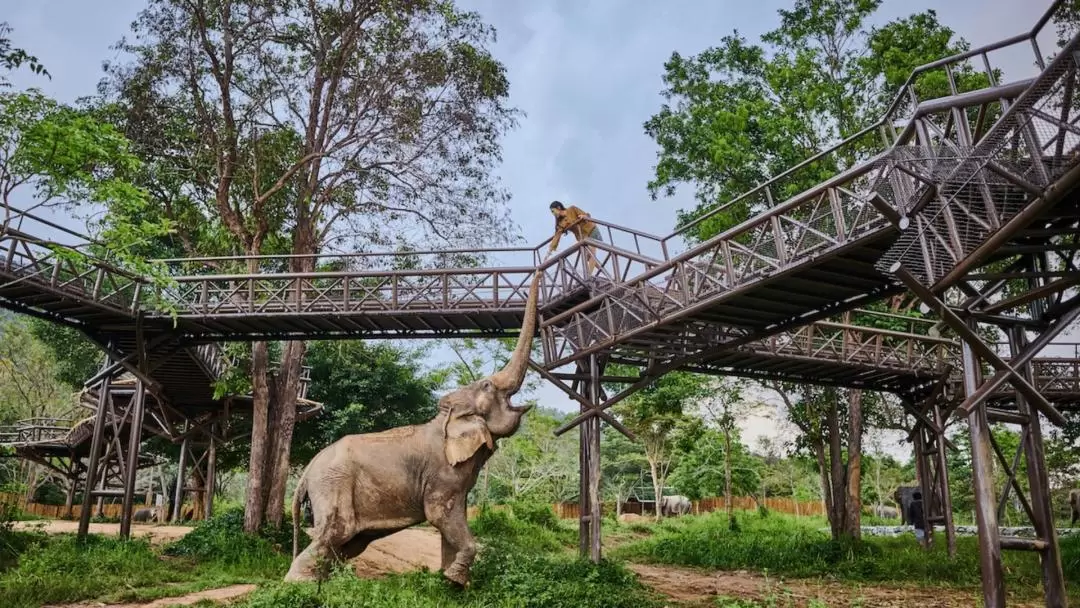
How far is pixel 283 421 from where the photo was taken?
59.8 feet

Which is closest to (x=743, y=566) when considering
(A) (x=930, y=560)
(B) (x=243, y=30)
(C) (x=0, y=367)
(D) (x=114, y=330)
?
(A) (x=930, y=560)

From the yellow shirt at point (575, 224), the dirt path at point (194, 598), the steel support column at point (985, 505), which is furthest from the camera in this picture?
the yellow shirt at point (575, 224)

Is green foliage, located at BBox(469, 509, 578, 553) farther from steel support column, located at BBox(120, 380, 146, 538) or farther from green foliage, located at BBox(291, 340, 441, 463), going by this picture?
steel support column, located at BBox(120, 380, 146, 538)

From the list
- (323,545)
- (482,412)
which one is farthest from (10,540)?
(482,412)

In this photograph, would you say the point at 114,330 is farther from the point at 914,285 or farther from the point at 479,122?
the point at 914,285

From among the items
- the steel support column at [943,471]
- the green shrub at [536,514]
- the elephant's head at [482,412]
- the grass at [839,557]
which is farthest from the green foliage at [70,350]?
the steel support column at [943,471]

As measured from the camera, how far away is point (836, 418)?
64.4ft

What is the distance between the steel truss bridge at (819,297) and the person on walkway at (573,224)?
1.26ft

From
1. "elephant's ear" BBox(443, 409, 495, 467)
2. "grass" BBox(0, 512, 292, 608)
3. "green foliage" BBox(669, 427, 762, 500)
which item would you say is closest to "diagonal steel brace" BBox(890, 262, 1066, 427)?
"elephant's ear" BBox(443, 409, 495, 467)

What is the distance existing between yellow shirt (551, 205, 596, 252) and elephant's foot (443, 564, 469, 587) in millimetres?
6147

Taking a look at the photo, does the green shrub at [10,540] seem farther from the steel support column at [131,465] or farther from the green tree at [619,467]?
the green tree at [619,467]

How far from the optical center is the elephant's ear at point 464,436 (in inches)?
400

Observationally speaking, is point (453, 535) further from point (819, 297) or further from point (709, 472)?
point (709, 472)

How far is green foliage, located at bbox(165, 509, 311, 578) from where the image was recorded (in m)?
14.4
